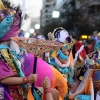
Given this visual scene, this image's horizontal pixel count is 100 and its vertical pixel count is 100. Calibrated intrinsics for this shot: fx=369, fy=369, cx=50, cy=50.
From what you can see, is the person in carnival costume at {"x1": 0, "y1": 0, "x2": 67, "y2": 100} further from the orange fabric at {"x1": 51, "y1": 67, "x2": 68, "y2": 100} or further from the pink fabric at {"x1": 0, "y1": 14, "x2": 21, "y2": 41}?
the orange fabric at {"x1": 51, "y1": 67, "x2": 68, "y2": 100}

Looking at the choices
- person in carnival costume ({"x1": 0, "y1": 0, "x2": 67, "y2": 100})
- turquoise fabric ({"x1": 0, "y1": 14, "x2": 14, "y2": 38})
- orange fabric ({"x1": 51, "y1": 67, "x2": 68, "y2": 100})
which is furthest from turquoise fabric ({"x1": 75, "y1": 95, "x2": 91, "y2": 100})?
turquoise fabric ({"x1": 0, "y1": 14, "x2": 14, "y2": 38})

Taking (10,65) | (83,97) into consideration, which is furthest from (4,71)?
(83,97)

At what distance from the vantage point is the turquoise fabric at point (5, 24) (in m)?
2.90

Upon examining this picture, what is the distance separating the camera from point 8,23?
2.92m

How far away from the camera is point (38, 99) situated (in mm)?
3186

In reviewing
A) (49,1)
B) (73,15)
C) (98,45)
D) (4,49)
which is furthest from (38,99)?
(49,1)

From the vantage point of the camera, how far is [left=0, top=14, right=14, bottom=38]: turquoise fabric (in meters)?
2.90

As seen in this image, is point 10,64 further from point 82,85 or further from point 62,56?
point 62,56

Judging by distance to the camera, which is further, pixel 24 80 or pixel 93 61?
pixel 93 61

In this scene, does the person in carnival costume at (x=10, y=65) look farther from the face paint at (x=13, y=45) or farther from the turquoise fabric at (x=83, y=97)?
the turquoise fabric at (x=83, y=97)

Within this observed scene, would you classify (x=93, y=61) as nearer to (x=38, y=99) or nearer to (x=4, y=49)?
(x=38, y=99)

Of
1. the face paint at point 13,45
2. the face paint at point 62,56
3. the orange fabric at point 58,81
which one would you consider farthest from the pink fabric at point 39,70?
the face paint at point 62,56

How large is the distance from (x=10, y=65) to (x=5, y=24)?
1.07 ft

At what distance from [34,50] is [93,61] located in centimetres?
118
